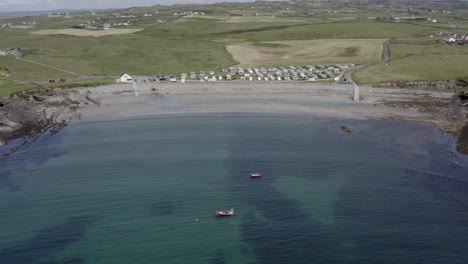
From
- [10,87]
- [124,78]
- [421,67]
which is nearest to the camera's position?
[10,87]

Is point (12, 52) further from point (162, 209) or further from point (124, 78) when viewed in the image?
point (162, 209)

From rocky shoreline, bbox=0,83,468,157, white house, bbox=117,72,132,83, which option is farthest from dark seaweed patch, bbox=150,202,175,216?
white house, bbox=117,72,132,83

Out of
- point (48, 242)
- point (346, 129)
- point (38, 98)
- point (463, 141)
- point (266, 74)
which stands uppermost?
point (266, 74)

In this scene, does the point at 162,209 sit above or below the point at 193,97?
below

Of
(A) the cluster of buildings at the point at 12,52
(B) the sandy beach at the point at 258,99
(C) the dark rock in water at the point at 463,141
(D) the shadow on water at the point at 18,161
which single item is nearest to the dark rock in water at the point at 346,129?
(B) the sandy beach at the point at 258,99

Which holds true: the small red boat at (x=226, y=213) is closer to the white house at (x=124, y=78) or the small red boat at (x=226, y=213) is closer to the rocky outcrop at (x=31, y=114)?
the rocky outcrop at (x=31, y=114)

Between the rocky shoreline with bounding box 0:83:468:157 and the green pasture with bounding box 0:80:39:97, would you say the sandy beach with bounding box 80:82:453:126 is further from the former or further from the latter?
the green pasture with bounding box 0:80:39:97

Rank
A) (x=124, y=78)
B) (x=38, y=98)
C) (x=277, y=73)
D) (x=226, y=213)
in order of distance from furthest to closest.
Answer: (x=277, y=73) < (x=124, y=78) < (x=38, y=98) < (x=226, y=213)

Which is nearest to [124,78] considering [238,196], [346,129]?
[346,129]

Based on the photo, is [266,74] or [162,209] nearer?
[162,209]
